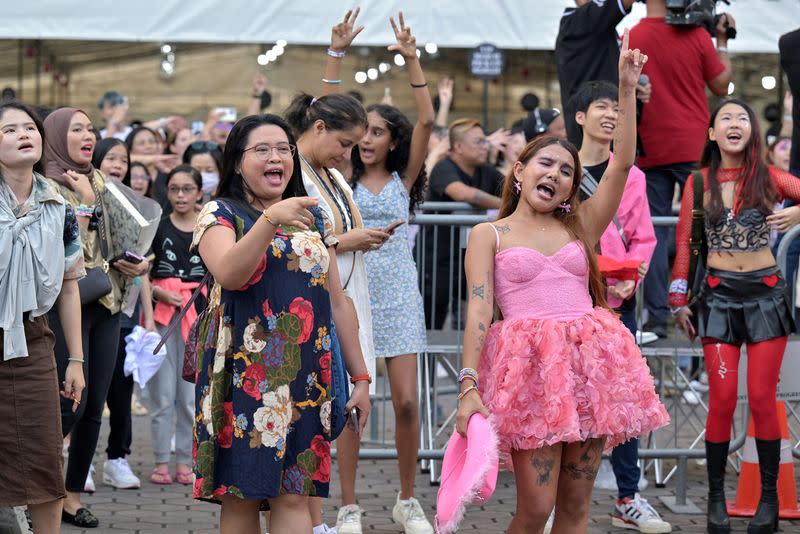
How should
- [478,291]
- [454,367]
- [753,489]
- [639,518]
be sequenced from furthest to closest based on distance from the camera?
1. [454,367]
2. [753,489]
3. [639,518]
4. [478,291]

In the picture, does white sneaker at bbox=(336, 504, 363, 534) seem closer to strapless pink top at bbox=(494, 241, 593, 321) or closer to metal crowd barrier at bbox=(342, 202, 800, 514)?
metal crowd barrier at bbox=(342, 202, 800, 514)

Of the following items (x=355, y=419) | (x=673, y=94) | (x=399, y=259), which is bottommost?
(x=355, y=419)

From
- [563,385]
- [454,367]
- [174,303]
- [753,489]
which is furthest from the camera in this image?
[454,367]

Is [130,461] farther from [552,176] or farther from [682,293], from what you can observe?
[552,176]

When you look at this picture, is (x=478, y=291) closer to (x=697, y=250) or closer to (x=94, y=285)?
(x=697, y=250)

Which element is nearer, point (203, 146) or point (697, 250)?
point (697, 250)

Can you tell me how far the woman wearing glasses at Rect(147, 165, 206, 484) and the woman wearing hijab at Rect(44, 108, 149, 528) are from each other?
4.11 ft

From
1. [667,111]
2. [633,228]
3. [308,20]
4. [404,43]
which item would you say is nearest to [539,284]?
[633,228]

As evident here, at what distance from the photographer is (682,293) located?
6.63 metres

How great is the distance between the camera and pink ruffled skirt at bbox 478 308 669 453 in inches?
186

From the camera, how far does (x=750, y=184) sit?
650cm

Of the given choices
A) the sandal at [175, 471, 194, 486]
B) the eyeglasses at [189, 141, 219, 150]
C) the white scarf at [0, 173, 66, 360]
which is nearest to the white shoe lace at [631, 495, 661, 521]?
Answer: the sandal at [175, 471, 194, 486]

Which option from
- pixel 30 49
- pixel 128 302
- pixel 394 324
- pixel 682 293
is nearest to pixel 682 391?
pixel 682 293

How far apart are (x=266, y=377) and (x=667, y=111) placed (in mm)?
4561
